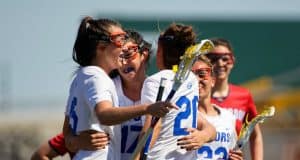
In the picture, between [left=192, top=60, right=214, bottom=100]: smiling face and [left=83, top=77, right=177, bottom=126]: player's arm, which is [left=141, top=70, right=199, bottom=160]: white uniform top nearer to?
[left=83, top=77, right=177, bottom=126]: player's arm

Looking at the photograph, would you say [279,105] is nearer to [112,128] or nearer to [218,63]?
[218,63]

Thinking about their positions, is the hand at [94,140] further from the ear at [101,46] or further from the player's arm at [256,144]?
the player's arm at [256,144]

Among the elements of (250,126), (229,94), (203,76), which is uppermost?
(203,76)

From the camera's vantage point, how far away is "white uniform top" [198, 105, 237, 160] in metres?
8.94

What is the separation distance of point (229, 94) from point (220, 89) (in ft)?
0.31

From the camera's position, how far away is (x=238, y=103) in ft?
35.0

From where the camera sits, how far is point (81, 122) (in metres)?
8.08

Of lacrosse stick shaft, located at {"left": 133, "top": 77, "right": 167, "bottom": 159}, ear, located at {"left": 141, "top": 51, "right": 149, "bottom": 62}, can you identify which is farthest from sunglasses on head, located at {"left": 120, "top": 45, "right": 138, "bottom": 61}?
lacrosse stick shaft, located at {"left": 133, "top": 77, "right": 167, "bottom": 159}

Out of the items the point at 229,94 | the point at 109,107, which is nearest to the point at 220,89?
the point at 229,94

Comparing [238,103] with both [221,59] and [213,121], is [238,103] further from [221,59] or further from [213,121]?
[213,121]

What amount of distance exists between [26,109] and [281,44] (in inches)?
405

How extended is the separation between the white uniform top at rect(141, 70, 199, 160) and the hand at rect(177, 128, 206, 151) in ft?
0.10

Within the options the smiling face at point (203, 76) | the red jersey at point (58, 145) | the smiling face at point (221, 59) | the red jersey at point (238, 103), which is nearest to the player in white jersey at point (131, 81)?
the smiling face at point (203, 76)

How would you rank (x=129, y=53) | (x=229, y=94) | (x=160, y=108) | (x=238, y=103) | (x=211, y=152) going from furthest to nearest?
1. (x=229, y=94)
2. (x=238, y=103)
3. (x=211, y=152)
4. (x=129, y=53)
5. (x=160, y=108)
